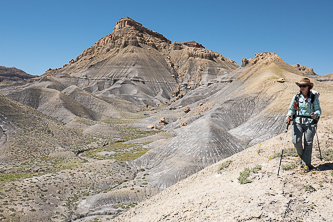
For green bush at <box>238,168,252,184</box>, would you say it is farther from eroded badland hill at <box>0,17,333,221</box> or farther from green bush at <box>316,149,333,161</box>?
green bush at <box>316,149,333,161</box>

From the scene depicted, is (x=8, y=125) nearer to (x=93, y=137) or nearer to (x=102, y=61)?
(x=93, y=137)

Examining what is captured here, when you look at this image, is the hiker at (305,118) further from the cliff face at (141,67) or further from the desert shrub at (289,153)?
the cliff face at (141,67)

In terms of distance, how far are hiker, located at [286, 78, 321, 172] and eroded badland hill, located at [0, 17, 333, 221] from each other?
26.0 inches

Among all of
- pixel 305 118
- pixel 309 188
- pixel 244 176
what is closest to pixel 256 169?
pixel 244 176

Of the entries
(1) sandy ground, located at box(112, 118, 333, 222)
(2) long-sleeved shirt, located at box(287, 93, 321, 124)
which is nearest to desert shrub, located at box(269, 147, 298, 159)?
(1) sandy ground, located at box(112, 118, 333, 222)

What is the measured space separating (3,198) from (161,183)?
13.8 m

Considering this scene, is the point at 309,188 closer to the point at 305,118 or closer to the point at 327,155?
the point at 305,118

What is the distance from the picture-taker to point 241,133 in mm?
43938

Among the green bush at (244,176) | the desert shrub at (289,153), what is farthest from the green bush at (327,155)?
the green bush at (244,176)

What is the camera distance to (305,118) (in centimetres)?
830

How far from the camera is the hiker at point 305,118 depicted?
8.23 meters

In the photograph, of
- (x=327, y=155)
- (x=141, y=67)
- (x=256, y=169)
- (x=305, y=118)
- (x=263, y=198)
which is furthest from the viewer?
(x=141, y=67)

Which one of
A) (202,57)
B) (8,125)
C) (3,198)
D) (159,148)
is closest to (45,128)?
(8,125)

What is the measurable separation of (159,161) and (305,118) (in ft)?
82.6
